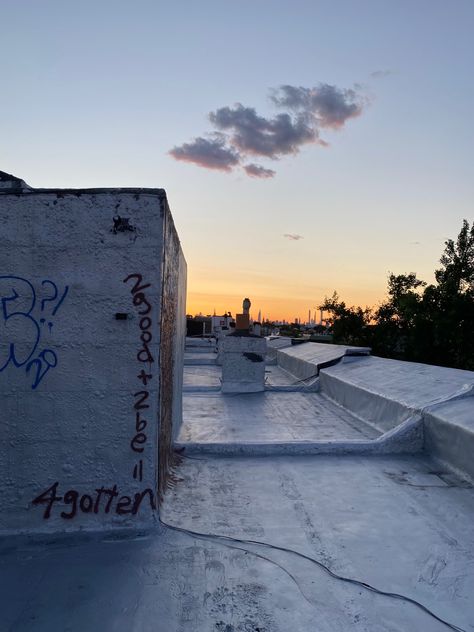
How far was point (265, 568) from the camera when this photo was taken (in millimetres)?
2854

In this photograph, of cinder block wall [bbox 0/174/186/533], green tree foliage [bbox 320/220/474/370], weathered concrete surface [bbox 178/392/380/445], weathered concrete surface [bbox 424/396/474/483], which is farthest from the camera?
green tree foliage [bbox 320/220/474/370]

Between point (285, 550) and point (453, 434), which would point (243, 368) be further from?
point (285, 550)

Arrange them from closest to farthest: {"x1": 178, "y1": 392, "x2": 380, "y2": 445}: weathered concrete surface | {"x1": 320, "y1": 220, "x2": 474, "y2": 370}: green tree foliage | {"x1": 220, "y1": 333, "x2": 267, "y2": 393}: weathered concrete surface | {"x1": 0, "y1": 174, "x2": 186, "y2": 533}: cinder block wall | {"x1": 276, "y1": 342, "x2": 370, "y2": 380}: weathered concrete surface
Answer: {"x1": 0, "y1": 174, "x2": 186, "y2": 533}: cinder block wall, {"x1": 178, "y1": 392, "x2": 380, "y2": 445}: weathered concrete surface, {"x1": 220, "y1": 333, "x2": 267, "y2": 393}: weathered concrete surface, {"x1": 276, "y1": 342, "x2": 370, "y2": 380}: weathered concrete surface, {"x1": 320, "y1": 220, "x2": 474, "y2": 370}: green tree foliage

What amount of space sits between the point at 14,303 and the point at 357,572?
9.42 feet

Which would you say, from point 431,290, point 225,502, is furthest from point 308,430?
point 431,290

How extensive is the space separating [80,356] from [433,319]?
91.1ft

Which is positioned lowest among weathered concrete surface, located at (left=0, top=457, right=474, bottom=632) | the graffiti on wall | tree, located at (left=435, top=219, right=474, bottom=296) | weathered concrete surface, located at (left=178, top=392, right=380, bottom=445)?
weathered concrete surface, located at (left=178, top=392, right=380, bottom=445)

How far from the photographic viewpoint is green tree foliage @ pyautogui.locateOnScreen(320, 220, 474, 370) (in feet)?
89.8

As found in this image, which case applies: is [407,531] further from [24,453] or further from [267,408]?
[267,408]

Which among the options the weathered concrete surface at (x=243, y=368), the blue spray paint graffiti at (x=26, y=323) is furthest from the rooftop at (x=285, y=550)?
the weathered concrete surface at (x=243, y=368)

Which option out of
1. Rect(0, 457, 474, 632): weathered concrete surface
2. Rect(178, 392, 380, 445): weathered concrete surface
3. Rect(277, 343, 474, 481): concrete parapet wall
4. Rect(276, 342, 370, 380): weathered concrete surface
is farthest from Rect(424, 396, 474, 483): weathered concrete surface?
Rect(276, 342, 370, 380): weathered concrete surface

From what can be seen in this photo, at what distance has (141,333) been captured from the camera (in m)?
3.45

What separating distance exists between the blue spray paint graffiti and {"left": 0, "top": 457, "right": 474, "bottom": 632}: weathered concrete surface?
1.22 meters

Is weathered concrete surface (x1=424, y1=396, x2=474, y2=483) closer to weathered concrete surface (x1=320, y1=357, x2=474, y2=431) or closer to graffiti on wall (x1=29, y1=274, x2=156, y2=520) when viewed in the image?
weathered concrete surface (x1=320, y1=357, x2=474, y2=431)
